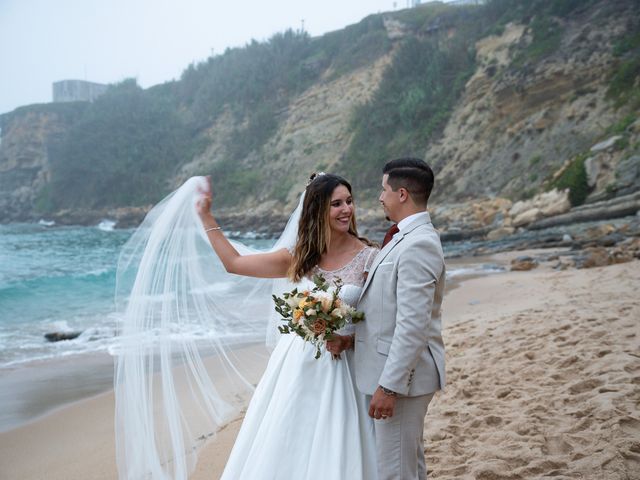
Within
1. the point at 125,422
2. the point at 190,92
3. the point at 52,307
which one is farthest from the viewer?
the point at 190,92

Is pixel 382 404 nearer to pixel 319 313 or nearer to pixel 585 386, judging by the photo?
pixel 319 313

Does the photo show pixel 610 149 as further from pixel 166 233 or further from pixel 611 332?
pixel 166 233

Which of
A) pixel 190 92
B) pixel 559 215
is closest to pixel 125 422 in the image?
pixel 559 215

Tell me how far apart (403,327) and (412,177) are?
0.69 m

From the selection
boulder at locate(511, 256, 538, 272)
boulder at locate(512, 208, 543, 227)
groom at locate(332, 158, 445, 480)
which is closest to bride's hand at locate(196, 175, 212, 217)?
groom at locate(332, 158, 445, 480)

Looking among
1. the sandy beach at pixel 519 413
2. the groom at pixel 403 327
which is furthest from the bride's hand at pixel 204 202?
the sandy beach at pixel 519 413

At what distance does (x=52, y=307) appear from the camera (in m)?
14.8

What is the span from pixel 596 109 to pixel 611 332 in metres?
23.0

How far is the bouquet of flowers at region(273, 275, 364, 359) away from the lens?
8.35 feet

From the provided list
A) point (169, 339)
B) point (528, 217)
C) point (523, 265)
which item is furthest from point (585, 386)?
point (528, 217)

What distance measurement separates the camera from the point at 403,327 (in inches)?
91.7

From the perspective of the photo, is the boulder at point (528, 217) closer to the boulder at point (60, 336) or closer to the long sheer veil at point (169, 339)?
the boulder at point (60, 336)

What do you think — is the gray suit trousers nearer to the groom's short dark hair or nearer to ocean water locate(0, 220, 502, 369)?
the groom's short dark hair

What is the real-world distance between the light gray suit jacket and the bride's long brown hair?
46cm
